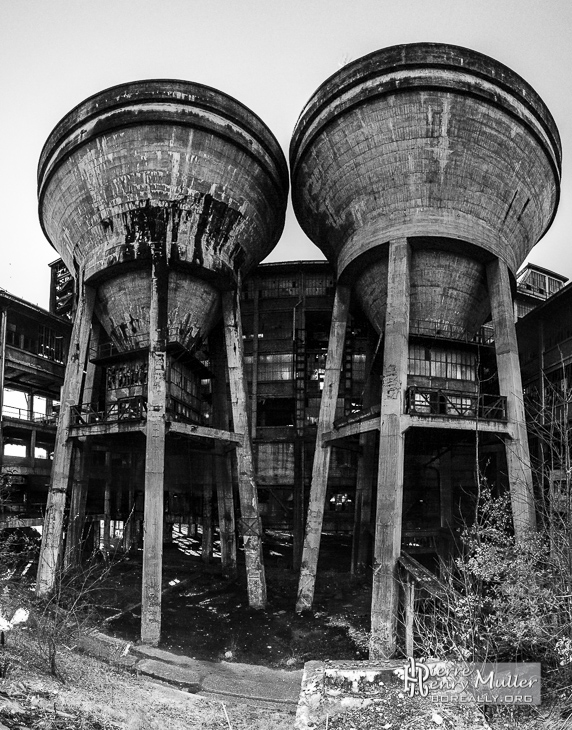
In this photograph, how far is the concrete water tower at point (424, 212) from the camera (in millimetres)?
14586

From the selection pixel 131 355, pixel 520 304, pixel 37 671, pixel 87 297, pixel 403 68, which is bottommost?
pixel 37 671

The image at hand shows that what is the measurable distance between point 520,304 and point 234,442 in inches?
683

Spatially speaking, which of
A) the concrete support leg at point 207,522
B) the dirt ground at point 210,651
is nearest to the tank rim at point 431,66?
the concrete support leg at point 207,522

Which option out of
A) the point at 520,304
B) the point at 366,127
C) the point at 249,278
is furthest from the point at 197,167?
the point at 520,304

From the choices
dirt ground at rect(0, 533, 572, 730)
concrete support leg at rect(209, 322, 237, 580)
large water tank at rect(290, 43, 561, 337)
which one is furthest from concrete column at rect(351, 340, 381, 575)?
concrete support leg at rect(209, 322, 237, 580)

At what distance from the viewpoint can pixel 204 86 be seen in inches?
670

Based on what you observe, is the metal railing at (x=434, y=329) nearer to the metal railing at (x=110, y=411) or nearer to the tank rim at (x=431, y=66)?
the tank rim at (x=431, y=66)

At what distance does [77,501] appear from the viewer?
20109mm

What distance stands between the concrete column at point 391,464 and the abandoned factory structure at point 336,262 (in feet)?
0.20

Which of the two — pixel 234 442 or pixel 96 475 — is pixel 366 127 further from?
pixel 96 475

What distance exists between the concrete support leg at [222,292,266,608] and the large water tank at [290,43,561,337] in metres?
4.52

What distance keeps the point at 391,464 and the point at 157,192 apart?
10.9 m

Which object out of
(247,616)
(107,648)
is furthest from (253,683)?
(247,616)

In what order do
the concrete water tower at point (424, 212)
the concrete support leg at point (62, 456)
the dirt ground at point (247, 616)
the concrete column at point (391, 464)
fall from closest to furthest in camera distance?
the concrete column at point (391, 464), the dirt ground at point (247, 616), the concrete water tower at point (424, 212), the concrete support leg at point (62, 456)
